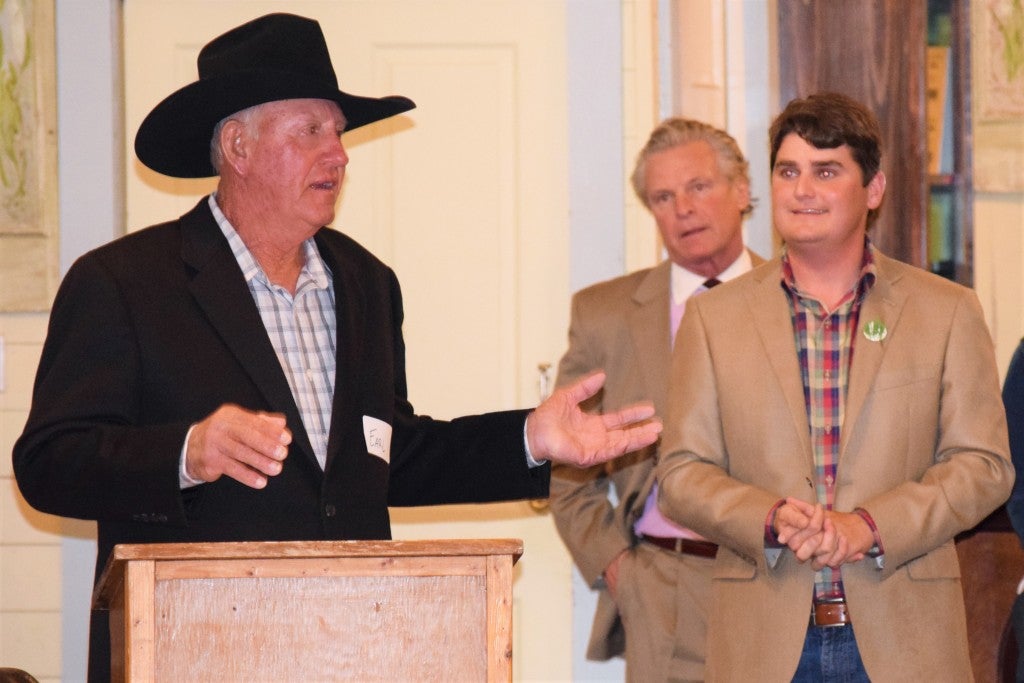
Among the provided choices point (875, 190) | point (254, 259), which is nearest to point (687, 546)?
point (875, 190)

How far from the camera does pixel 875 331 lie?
307 cm

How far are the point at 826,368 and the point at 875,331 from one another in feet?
0.43

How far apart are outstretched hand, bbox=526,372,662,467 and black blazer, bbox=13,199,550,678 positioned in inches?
5.7

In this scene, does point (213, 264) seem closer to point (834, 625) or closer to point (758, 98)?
point (834, 625)

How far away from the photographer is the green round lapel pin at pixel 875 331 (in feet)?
10.0

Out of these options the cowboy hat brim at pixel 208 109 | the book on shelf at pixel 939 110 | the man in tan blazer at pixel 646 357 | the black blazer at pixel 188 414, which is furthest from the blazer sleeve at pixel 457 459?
the book on shelf at pixel 939 110

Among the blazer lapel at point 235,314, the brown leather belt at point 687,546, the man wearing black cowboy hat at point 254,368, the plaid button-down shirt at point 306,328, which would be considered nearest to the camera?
the man wearing black cowboy hat at point 254,368

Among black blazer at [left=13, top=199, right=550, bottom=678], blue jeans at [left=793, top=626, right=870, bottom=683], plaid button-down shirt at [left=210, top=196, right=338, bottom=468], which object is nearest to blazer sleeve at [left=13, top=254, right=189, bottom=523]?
black blazer at [left=13, top=199, right=550, bottom=678]

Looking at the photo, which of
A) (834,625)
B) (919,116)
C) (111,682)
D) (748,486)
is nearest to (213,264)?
(111,682)

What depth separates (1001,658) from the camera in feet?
11.6

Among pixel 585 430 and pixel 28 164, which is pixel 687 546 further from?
pixel 28 164

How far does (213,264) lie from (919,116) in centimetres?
251

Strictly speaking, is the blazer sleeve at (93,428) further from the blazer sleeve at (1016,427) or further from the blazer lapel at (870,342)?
the blazer sleeve at (1016,427)

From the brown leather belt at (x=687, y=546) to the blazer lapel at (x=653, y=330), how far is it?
1.19 feet
